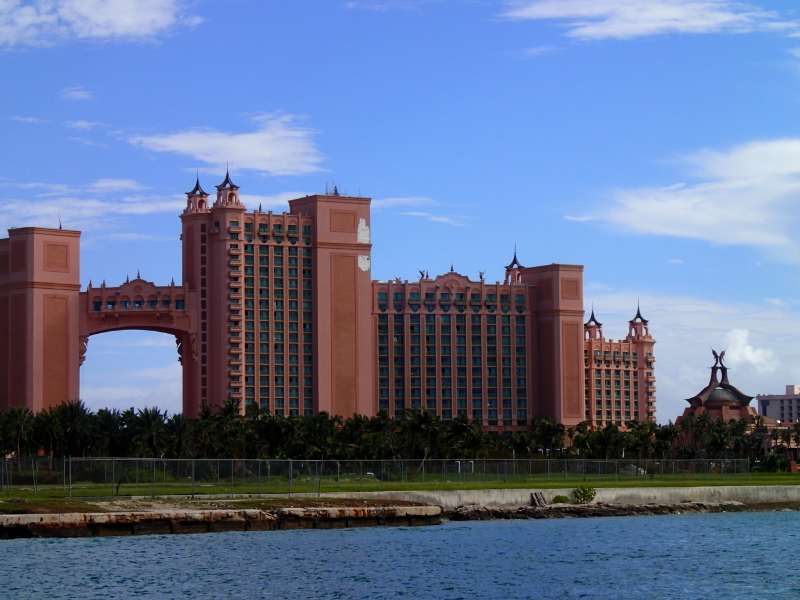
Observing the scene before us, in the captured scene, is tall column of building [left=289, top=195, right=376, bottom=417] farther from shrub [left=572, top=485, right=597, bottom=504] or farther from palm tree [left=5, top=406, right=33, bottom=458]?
shrub [left=572, top=485, right=597, bottom=504]

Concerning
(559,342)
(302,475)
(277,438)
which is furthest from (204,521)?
(559,342)

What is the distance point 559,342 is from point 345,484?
3789 inches

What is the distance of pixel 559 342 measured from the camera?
188 metres

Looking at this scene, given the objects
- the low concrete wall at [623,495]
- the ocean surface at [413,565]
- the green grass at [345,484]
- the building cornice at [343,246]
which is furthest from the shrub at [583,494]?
the building cornice at [343,246]

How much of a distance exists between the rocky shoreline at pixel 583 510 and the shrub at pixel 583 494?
80cm

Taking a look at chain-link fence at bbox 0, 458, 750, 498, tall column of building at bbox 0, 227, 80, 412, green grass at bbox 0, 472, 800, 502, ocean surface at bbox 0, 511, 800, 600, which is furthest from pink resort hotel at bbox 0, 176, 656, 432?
ocean surface at bbox 0, 511, 800, 600

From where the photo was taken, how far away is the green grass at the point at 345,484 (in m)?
80.9

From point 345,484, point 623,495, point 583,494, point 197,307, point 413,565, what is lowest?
point 413,565

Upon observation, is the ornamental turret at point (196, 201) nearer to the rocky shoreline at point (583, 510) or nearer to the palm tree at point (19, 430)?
the palm tree at point (19, 430)

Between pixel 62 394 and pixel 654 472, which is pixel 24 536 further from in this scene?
pixel 62 394

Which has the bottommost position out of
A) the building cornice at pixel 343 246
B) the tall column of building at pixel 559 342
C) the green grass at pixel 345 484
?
the green grass at pixel 345 484

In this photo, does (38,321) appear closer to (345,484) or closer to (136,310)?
(136,310)

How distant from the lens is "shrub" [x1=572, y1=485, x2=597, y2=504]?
101562 millimetres

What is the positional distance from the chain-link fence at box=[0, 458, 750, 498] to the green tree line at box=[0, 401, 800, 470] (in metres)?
22.8
